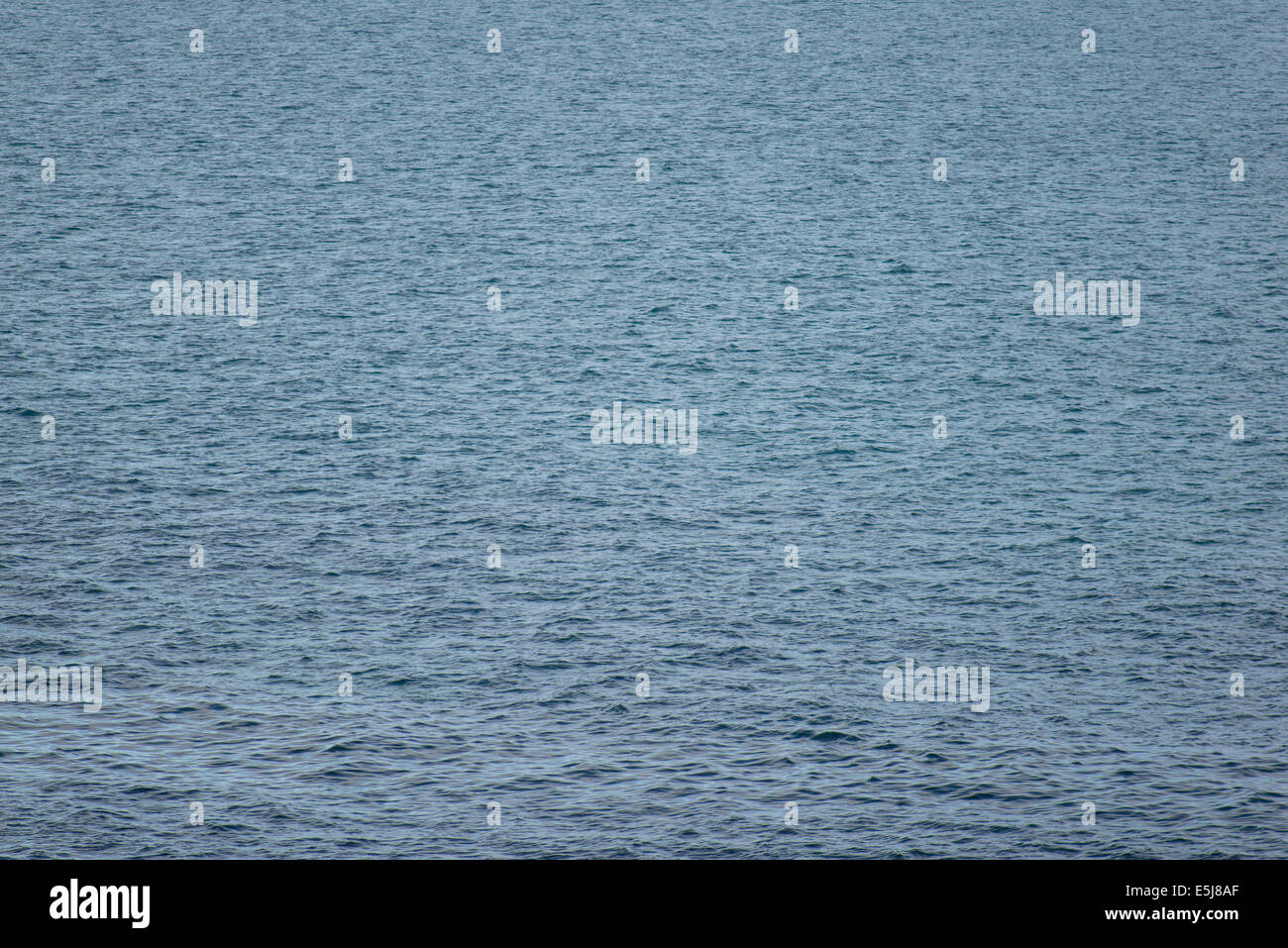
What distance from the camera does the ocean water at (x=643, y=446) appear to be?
62.1 m

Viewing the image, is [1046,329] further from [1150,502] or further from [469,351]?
[469,351]

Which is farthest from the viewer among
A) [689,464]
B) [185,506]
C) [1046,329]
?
[1046,329]

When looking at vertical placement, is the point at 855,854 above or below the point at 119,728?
below

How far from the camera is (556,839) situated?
188 ft

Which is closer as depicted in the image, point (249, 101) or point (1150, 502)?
point (1150, 502)

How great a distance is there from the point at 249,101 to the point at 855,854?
136m

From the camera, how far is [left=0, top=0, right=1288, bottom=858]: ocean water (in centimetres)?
6212

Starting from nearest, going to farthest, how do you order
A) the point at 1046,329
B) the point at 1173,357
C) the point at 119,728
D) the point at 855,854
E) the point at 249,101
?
the point at 855,854, the point at 119,728, the point at 1173,357, the point at 1046,329, the point at 249,101

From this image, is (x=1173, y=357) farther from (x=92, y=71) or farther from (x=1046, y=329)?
(x=92, y=71)

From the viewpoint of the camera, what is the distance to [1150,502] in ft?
304

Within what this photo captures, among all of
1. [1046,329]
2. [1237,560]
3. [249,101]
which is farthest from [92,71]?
[1237,560]

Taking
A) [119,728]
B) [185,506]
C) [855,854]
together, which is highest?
[185,506]

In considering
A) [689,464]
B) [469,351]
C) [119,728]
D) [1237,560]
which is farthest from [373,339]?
[1237,560]

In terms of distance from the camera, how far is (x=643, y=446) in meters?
104
